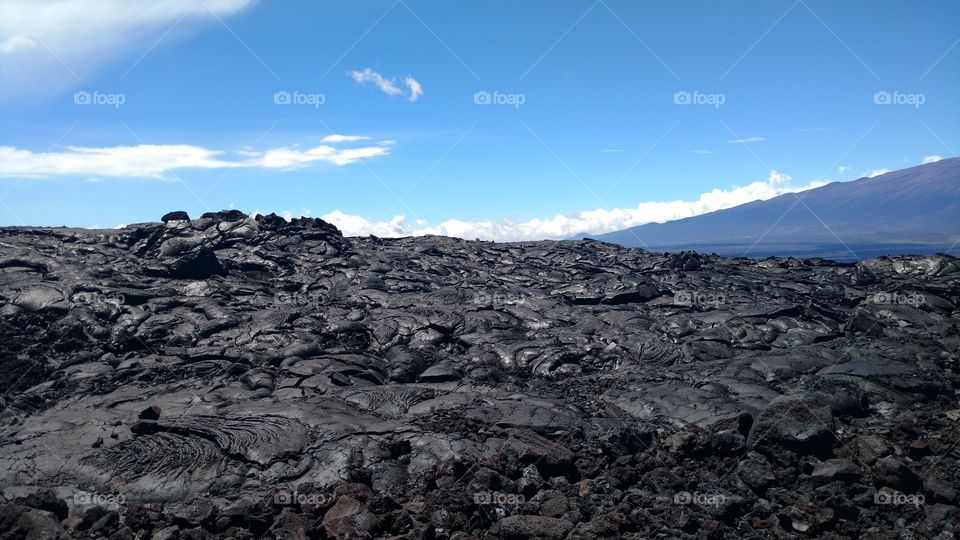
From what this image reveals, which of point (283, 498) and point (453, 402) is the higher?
point (453, 402)

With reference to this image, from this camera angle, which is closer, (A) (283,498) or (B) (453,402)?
(A) (283,498)

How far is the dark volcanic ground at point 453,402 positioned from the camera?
941 cm

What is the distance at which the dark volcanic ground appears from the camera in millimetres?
9414

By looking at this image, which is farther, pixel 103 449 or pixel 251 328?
pixel 251 328

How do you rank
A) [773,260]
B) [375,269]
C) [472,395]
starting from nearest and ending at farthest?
[472,395], [375,269], [773,260]

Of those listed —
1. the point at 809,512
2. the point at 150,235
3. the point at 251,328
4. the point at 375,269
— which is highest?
the point at 150,235

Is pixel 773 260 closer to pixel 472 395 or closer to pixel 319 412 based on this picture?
pixel 472 395

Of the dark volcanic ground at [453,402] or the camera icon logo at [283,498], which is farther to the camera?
→ the camera icon logo at [283,498]

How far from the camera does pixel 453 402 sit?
14.4 m

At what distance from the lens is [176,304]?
2284 centimetres

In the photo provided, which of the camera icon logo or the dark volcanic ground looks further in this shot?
the camera icon logo

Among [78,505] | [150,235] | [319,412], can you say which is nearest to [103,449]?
[78,505]

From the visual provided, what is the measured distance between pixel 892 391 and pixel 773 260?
25.4 meters

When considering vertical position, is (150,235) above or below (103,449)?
above
